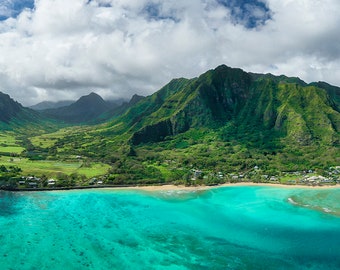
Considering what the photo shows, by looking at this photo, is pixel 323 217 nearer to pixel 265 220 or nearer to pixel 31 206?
pixel 265 220

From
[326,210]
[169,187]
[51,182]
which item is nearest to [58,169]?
[51,182]

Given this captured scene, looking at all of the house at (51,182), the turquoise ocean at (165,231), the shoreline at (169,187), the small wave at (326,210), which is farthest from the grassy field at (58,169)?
the small wave at (326,210)

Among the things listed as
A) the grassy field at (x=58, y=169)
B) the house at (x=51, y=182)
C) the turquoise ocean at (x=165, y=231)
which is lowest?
the turquoise ocean at (x=165, y=231)

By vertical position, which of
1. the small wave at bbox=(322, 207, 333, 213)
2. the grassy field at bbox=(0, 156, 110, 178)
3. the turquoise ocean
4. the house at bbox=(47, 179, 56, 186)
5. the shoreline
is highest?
the grassy field at bbox=(0, 156, 110, 178)

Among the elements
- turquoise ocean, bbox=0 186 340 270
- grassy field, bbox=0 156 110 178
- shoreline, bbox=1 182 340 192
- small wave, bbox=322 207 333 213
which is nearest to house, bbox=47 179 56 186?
shoreline, bbox=1 182 340 192

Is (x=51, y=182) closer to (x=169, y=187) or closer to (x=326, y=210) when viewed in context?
(x=169, y=187)

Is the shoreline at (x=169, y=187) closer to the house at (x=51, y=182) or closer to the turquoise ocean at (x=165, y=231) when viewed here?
the house at (x=51, y=182)

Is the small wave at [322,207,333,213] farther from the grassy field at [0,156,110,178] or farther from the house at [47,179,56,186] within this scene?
the house at [47,179,56,186]

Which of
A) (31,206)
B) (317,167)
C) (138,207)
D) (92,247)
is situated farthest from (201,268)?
(317,167)
